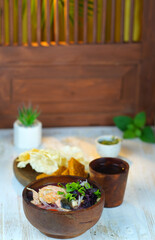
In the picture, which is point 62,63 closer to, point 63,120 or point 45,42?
point 45,42

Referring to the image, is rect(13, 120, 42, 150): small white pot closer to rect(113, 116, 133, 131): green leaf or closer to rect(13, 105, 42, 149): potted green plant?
rect(13, 105, 42, 149): potted green plant

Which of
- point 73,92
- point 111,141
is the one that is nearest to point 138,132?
point 111,141

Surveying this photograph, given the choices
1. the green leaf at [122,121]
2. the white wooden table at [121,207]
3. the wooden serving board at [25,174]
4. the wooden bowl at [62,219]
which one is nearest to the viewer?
the wooden bowl at [62,219]

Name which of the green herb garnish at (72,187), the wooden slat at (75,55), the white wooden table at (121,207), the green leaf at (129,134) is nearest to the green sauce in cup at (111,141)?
the white wooden table at (121,207)

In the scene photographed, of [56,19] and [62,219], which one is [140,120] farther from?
[62,219]

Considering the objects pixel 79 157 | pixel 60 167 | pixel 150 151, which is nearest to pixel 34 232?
pixel 60 167

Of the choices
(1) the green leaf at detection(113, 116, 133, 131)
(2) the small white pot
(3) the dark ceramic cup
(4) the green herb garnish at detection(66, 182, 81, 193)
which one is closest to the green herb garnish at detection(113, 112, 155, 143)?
(1) the green leaf at detection(113, 116, 133, 131)

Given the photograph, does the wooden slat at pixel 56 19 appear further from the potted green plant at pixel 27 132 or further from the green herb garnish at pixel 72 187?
the green herb garnish at pixel 72 187
